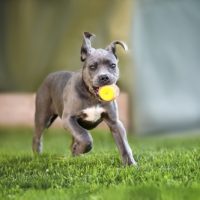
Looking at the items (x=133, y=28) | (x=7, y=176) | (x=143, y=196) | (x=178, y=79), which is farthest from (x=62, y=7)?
(x=143, y=196)

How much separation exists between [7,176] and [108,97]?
109 cm

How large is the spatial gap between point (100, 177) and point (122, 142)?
0.81m

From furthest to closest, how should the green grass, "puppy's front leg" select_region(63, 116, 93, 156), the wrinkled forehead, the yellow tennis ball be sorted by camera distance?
1. the wrinkled forehead
2. "puppy's front leg" select_region(63, 116, 93, 156)
3. the yellow tennis ball
4. the green grass

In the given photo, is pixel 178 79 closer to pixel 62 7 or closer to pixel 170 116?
pixel 170 116

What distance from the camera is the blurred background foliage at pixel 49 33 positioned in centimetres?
1188

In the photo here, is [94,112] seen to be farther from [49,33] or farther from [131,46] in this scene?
[49,33]

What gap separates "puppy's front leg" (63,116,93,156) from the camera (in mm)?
6453

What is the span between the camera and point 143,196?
198 inches

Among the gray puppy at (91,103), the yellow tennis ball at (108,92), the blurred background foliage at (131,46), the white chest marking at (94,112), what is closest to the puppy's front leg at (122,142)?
the gray puppy at (91,103)

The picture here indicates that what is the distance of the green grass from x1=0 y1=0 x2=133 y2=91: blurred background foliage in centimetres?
447

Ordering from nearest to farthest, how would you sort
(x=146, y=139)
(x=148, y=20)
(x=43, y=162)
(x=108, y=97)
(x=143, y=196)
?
(x=143, y=196), (x=108, y=97), (x=43, y=162), (x=146, y=139), (x=148, y=20)

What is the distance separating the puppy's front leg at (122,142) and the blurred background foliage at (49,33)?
5.22 meters

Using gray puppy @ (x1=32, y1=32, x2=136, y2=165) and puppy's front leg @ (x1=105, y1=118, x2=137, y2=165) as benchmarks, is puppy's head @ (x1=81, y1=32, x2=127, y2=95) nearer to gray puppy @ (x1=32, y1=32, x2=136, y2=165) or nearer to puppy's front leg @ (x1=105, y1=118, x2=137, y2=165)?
gray puppy @ (x1=32, y1=32, x2=136, y2=165)

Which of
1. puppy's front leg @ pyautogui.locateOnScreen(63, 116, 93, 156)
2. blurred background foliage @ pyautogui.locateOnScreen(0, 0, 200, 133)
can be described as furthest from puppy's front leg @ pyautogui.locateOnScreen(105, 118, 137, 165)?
blurred background foliage @ pyautogui.locateOnScreen(0, 0, 200, 133)
